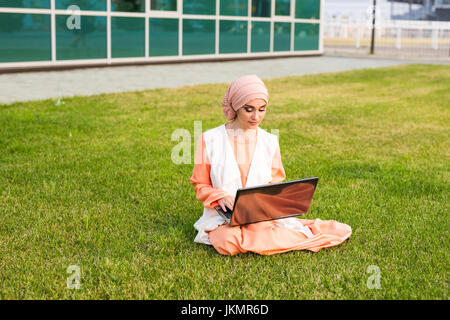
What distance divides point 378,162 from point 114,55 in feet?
31.3

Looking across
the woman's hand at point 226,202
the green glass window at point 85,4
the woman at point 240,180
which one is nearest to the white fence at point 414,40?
the green glass window at point 85,4

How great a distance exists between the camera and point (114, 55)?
45.0ft

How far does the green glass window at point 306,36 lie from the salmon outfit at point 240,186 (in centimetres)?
1601

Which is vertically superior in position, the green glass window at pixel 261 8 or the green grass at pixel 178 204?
the green glass window at pixel 261 8

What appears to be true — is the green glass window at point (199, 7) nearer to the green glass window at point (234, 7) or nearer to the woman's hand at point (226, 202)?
the green glass window at point (234, 7)

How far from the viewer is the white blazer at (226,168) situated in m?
3.47

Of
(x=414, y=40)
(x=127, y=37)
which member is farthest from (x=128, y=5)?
(x=414, y=40)

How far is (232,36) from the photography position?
16.6m

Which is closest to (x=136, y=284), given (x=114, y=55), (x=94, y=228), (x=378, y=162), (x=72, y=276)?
(x=72, y=276)

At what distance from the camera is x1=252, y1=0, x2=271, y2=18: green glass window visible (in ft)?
55.8

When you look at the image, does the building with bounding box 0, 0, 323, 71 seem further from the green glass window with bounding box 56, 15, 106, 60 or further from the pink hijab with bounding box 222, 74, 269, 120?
the pink hijab with bounding box 222, 74, 269, 120

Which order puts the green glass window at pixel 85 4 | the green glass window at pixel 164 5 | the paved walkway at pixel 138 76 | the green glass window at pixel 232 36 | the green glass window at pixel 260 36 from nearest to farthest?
the paved walkway at pixel 138 76 → the green glass window at pixel 85 4 → the green glass window at pixel 164 5 → the green glass window at pixel 232 36 → the green glass window at pixel 260 36

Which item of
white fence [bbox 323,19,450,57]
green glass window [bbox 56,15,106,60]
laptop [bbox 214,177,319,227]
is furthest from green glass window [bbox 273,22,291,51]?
laptop [bbox 214,177,319,227]

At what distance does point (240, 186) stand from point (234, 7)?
1375cm
